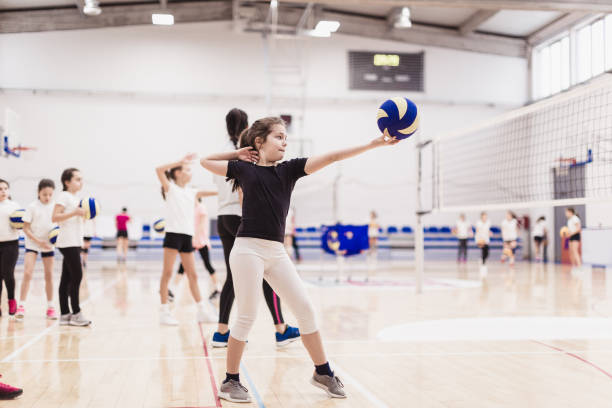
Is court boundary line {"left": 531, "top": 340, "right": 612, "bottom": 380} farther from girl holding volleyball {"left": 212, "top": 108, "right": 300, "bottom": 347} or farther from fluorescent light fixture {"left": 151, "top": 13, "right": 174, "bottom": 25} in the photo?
fluorescent light fixture {"left": 151, "top": 13, "right": 174, "bottom": 25}

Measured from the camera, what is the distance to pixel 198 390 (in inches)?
122

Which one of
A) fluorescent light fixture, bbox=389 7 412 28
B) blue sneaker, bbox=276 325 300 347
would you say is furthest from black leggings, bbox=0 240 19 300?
fluorescent light fixture, bbox=389 7 412 28

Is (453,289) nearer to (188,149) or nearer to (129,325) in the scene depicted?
(129,325)

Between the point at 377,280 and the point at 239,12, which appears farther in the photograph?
the point at 239,12

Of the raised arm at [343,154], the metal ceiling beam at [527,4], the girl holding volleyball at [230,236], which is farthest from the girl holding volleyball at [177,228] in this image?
the metal ceiling beam at [527,4]

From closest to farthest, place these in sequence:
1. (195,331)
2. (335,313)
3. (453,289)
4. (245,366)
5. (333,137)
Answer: (245,366), (195,331), (335,313), (453,289), (333,137)

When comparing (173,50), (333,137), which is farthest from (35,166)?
(333,137)

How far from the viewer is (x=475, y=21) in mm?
18094

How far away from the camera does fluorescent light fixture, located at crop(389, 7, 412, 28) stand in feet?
55.0

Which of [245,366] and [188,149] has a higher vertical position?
[188,149]

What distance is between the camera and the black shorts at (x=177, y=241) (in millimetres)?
5363

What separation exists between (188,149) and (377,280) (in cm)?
920

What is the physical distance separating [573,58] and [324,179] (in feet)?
26.1

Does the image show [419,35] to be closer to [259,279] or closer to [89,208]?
[89,208]
